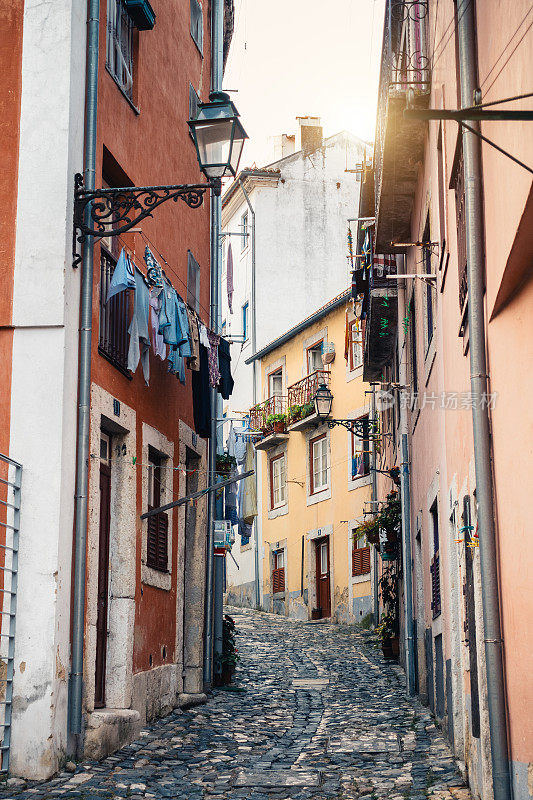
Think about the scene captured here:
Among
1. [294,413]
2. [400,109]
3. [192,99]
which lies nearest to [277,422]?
[294,413]

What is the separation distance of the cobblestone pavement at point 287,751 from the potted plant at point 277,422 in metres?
14.7

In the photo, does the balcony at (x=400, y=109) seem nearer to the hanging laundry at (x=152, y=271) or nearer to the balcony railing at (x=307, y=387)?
the hanging laundry at (x=152, y=271)

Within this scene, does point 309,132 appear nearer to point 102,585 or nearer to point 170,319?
point 170,319

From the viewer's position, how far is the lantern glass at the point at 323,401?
28859 millimetres

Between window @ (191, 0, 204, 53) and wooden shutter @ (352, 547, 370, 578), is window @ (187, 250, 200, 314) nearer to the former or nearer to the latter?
window @ (191, 0, 204, 53)

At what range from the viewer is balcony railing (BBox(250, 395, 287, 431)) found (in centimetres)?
3170

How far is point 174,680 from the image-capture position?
42.8 ft

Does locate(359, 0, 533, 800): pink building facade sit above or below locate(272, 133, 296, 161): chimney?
below

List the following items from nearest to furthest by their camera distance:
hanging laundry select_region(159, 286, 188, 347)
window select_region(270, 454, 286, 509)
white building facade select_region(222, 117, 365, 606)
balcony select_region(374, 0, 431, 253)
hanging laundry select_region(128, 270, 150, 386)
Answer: balcony select_region(374, 0, 431, 253)
hanging laundry select_region(128, 270, 150, 386)
hanging laundry select_region(159, 286, 188, 347)
window select_region(270, 454, 286, 509)
white building facade select_region(222, 117, 365, 606)

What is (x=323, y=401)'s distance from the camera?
2891 cm

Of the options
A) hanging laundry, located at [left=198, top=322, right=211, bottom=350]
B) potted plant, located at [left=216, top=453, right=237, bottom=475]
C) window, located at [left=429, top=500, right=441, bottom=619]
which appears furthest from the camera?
potted plant, located at [left=216, top=453, right=237, bottom=475]

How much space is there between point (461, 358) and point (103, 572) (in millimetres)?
4678

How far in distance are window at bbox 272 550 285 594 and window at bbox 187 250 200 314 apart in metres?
17.1

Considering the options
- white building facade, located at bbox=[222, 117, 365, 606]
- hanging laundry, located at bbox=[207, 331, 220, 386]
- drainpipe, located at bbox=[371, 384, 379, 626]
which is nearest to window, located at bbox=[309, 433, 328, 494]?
white building facade, located at bbox=[222, 117, 365, 606]
